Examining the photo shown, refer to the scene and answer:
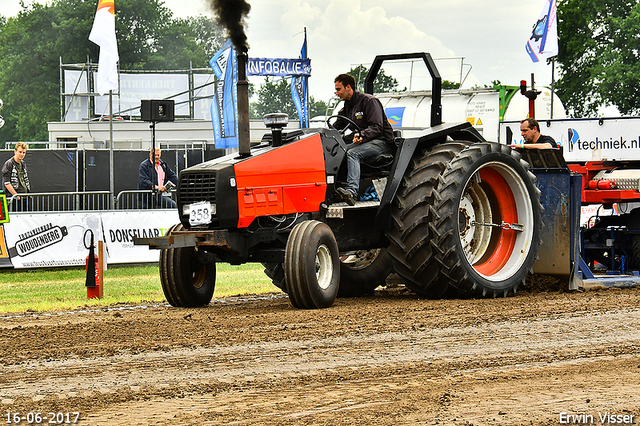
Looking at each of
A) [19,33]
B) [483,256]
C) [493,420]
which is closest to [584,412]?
[493,420]

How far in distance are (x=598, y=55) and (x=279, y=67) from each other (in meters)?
27.0

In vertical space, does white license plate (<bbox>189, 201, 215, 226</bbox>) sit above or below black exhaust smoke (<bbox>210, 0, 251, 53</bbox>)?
below

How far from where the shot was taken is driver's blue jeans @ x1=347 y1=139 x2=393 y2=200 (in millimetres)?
8680

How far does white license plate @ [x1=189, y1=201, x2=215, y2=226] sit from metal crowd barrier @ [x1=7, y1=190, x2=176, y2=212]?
23.1 ft

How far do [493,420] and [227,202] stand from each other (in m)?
4.06

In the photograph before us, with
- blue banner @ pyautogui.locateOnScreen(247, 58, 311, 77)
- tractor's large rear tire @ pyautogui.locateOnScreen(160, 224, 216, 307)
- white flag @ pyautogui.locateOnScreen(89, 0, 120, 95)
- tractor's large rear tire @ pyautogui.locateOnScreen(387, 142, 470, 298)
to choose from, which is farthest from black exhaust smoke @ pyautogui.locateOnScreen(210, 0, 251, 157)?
blue banner @ pyautogui.locateOnScreen(247, 58, 311, 77)

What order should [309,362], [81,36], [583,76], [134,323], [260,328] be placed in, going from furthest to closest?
[81,36], [583,76], [134,323], [260,328], [309,362]

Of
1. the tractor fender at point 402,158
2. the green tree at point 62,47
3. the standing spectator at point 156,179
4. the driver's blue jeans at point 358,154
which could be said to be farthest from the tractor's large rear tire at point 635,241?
the green tree at point 62,47

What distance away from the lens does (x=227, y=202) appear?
7.76m

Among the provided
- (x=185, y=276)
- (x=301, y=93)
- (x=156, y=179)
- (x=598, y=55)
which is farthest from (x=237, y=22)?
(x=598, y=55)

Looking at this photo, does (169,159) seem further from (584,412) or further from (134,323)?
(584,412)

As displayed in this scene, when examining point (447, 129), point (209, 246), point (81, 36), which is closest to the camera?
point (209, 246)

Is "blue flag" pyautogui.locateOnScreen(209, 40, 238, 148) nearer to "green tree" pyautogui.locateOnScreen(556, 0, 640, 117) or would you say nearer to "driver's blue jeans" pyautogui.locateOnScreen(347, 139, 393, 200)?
"driver's blue jeans" pyautogui.locateOnScreen(347, 139, 393, 200)

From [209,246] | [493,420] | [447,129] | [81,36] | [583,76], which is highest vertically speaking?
[81,36]
